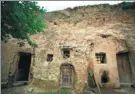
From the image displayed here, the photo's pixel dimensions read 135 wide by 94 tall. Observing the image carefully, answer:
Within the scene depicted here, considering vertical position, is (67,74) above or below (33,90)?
above

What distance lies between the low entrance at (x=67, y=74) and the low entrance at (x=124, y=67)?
3.03m

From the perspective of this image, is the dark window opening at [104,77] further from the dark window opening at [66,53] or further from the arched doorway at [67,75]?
the dark window opening at [66,53]

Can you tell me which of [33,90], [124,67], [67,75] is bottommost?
[33,90]

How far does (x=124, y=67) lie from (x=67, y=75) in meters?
3.66

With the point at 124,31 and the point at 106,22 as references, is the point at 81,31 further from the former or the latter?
the point at 124,31

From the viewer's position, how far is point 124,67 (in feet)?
35.6

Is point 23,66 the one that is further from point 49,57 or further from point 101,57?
point 101,57

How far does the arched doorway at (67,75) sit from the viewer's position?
10.6 metres

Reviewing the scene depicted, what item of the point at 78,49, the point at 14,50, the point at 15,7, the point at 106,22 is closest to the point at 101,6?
the point at 106,22

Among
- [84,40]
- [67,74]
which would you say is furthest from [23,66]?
[84,40]

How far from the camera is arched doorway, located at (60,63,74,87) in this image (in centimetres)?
1057

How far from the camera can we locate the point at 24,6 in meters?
6.68

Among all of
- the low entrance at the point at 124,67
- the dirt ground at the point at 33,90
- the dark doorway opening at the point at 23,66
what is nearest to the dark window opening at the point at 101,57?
the low entrance at the point at 124,67

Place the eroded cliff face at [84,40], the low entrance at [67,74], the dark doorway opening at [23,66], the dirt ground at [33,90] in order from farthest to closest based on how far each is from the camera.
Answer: the dark doorway opening at [23,66]
the low entrance at [67,74]
the eroded cliff face at [84,40]
the dirt ground at [33,90]
